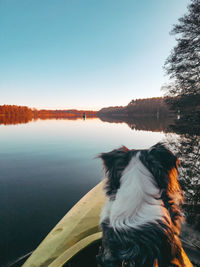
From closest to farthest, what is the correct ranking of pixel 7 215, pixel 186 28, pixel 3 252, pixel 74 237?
pixel 74 237 < pixel 3 252 < pixel 7 215 < pixel 186 28

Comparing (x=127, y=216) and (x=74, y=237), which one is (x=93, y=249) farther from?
(x=127, y=216)

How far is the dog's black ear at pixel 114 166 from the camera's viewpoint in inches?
58.5

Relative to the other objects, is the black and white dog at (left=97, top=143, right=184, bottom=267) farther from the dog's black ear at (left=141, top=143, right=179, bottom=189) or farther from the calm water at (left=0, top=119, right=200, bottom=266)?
the calm water at (left=0, top=119, right=200, bottom=266)

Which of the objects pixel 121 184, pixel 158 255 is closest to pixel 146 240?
pixel 158 255

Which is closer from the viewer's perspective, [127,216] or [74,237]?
[127,216]

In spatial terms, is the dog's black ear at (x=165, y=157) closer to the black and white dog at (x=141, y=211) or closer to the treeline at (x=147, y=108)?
the black and white dog at (x=141, y=211)

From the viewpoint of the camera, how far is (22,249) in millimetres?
3754

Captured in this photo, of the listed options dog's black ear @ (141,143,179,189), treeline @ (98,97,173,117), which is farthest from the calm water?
treeline @ (98,97,173,117)

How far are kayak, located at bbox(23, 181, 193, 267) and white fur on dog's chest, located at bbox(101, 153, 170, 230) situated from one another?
26.5 inches

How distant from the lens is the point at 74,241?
2.78 meters

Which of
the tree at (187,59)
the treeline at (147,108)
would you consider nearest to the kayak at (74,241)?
the tree at (187,59)

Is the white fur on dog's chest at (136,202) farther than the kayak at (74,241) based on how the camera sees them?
No

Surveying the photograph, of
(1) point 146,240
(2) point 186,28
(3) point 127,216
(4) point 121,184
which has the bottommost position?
(1) point 146,240

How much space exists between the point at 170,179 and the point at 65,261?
6.06 ft
